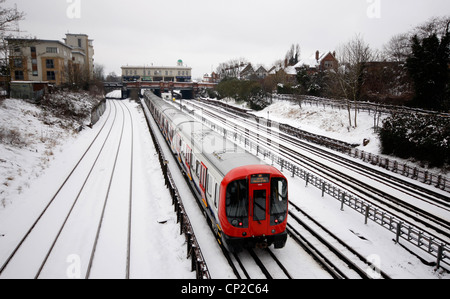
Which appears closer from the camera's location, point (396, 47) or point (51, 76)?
point (396, 47)

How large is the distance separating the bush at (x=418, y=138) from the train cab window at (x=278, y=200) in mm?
16253

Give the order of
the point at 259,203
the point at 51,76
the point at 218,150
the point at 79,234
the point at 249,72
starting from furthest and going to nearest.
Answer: the point at 249,72, the point at 51,76, the point at 218,150, the point at 79,234, the point at 259,203

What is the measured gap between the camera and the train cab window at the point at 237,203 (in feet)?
28.5

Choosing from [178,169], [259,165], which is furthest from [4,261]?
[178,169]

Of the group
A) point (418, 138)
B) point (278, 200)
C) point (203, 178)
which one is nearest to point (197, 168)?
point (203, 178)

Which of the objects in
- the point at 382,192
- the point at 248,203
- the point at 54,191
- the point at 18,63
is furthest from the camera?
the point at 18,63

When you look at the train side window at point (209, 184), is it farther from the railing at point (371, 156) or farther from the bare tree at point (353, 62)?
the bare tree at point (353, 62)

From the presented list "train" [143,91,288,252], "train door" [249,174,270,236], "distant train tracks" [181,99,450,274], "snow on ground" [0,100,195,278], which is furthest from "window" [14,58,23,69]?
"train door" [249,174,270,236]

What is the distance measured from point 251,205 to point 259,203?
0.29m

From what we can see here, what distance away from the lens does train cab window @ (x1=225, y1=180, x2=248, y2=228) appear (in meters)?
8.70

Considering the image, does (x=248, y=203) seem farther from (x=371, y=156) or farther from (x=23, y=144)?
(x=23, y=144)

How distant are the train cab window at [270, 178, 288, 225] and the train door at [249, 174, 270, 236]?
0.63 ft

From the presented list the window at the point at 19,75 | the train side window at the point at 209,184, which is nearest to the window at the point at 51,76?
the window at the point at 19,75

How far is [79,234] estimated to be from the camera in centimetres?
1134
